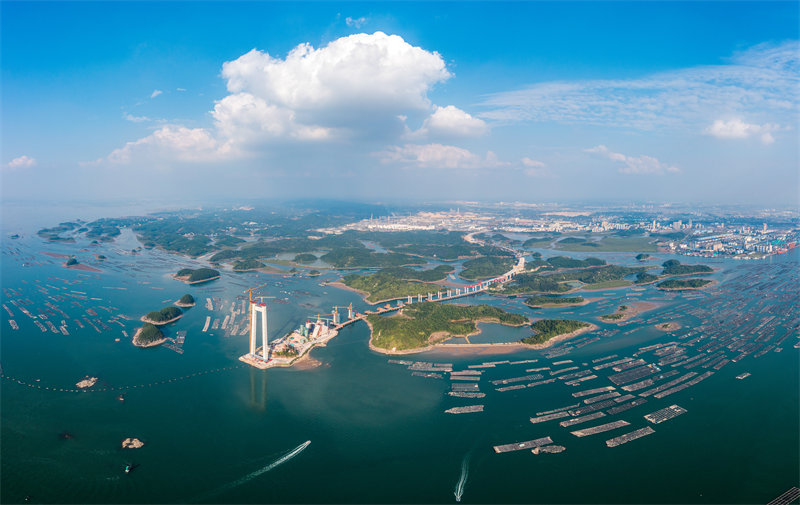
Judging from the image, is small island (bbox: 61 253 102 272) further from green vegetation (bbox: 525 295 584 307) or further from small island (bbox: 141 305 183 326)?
green vegetation (bbox: 525 295 584 307)

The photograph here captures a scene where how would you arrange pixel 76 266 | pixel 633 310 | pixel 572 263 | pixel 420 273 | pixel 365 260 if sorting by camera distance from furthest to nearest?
pixel 365 260
pixel 572 263
pixel 420 273
pixel 76 266
pixel 633 310

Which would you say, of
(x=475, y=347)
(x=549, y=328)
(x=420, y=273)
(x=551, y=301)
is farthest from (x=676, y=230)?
(x=475, y=347)

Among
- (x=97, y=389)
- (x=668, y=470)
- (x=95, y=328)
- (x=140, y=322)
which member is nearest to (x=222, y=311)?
(x=140, y=322)

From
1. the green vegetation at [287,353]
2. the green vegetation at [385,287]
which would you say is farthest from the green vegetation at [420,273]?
the green vegetation at [287,353]

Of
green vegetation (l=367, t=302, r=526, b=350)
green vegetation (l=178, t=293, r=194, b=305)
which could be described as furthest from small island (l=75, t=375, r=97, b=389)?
green vegetation (l=367, t=302, r=526, b=350)

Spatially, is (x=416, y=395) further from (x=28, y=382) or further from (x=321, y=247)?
(x=321, y=247)

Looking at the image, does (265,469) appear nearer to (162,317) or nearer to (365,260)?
(162,317)
